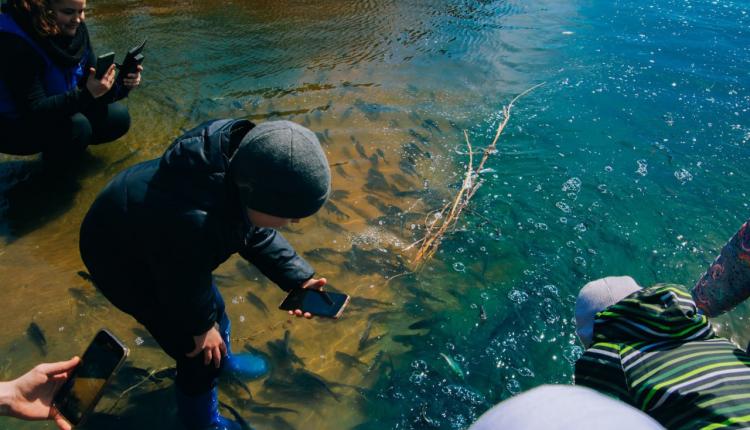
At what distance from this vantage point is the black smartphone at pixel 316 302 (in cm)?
276

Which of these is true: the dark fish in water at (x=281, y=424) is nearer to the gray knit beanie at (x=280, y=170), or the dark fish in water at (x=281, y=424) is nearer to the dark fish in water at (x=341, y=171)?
the gray knit beanie at (x=280, y=170)

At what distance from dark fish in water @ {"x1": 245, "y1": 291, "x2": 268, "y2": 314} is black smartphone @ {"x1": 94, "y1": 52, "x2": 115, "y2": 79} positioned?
208 centimetres

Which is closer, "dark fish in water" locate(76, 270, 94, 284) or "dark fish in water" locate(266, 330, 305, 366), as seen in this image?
"dark fish in water" locate(266, 330, 305, 366)

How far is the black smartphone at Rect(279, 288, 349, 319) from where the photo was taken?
9.07ft

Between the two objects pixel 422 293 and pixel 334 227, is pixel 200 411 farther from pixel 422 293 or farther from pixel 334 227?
pixel 334 227

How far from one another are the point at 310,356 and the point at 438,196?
7.36ft

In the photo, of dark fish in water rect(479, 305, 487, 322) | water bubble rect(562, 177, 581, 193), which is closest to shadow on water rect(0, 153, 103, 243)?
dark fish in water rect(479, 305, 487, 322)

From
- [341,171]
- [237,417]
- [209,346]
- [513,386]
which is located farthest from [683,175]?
[209,346]

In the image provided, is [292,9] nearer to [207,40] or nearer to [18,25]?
[207,40]

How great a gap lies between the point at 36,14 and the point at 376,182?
3101 millimetres

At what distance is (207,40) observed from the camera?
731cm

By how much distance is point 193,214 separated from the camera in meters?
2.03

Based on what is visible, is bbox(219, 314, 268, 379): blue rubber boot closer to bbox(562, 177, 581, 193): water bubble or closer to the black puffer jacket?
the black puffer jacket

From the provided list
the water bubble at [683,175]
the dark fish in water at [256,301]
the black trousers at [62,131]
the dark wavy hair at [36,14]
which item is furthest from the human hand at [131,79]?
the water bubble at [683,175]
